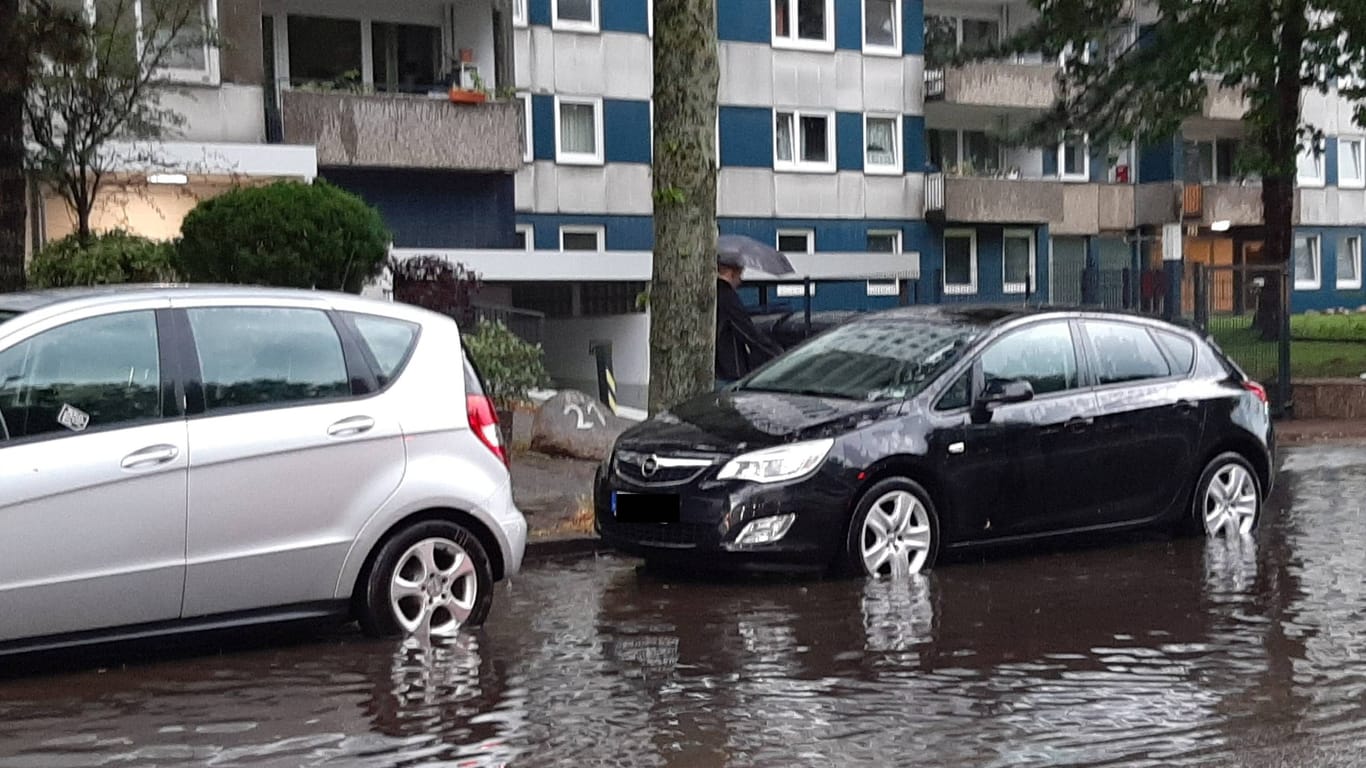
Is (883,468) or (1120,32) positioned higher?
(1120,32)

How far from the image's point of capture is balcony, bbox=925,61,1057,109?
144 feet

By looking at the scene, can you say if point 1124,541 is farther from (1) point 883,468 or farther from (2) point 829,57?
(2) point 829,57

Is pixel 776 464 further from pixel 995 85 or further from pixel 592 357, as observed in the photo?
pixel 995 85

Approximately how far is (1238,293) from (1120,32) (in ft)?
36.3

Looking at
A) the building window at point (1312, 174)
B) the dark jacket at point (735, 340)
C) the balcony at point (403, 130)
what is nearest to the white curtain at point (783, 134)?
the balcony at point (403, 130)

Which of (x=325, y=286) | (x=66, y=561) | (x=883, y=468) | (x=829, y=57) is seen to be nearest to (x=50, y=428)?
(x=66, y=561)

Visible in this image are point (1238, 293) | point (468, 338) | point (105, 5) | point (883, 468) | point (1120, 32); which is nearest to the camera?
point (883, 468)

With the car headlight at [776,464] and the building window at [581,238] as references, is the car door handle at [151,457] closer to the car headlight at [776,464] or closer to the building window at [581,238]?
the car headlight at [776,464]

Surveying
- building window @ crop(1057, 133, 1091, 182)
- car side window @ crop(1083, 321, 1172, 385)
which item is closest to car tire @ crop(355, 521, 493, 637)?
car side window @ crop(1083, 321, 1172, 385)

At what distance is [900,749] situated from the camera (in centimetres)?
683

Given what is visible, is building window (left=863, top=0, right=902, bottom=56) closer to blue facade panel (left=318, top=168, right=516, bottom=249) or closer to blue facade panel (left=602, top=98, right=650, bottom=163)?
blue facade panel (left=602, top=98, right=650, bottom=163)

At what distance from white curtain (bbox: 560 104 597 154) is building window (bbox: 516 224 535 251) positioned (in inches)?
71.3

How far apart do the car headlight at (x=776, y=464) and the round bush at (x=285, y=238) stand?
738 cm

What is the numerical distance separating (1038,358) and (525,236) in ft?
87.8
